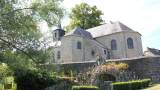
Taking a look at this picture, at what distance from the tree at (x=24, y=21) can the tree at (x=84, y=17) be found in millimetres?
27798

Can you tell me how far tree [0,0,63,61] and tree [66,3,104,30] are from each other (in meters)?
27.8

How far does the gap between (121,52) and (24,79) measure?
60.9 ft

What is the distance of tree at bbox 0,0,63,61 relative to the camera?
13.3 m

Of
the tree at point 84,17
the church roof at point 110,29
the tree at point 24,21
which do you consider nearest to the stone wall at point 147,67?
the tree at point 24,21

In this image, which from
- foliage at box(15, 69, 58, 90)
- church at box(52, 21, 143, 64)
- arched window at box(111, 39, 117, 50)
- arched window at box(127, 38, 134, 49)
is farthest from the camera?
arched window at box(111, 39, 117, 50)

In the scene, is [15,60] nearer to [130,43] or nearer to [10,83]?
[10,83]

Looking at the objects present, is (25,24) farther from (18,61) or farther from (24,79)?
(24,79)

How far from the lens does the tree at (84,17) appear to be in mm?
43125

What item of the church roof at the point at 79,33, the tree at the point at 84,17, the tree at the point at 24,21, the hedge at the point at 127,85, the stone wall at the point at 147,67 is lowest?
the hedge at the point at 127,85

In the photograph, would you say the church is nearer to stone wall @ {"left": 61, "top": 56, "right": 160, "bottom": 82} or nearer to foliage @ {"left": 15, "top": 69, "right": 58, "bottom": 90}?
stone wall @ {"left": 61, "top": 56, "right": 160, "bottom": 82}

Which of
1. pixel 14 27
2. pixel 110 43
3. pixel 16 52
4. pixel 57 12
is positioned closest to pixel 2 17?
pixel 14 27

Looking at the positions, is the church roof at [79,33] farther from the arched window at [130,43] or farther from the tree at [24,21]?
the tree at [24,21]

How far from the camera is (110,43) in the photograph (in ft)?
115

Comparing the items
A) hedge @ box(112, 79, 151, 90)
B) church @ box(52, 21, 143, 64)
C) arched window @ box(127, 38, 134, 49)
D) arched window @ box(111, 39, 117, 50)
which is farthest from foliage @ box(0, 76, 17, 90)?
arched window @ box(127, 38, 134, 49)
